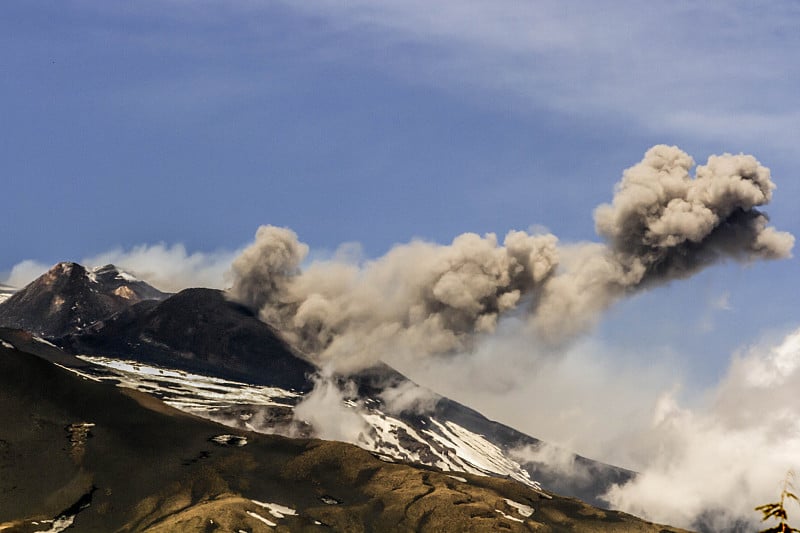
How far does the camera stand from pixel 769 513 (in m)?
25.8

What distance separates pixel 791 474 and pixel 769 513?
5.36 feet

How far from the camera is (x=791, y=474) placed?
1059 inches
